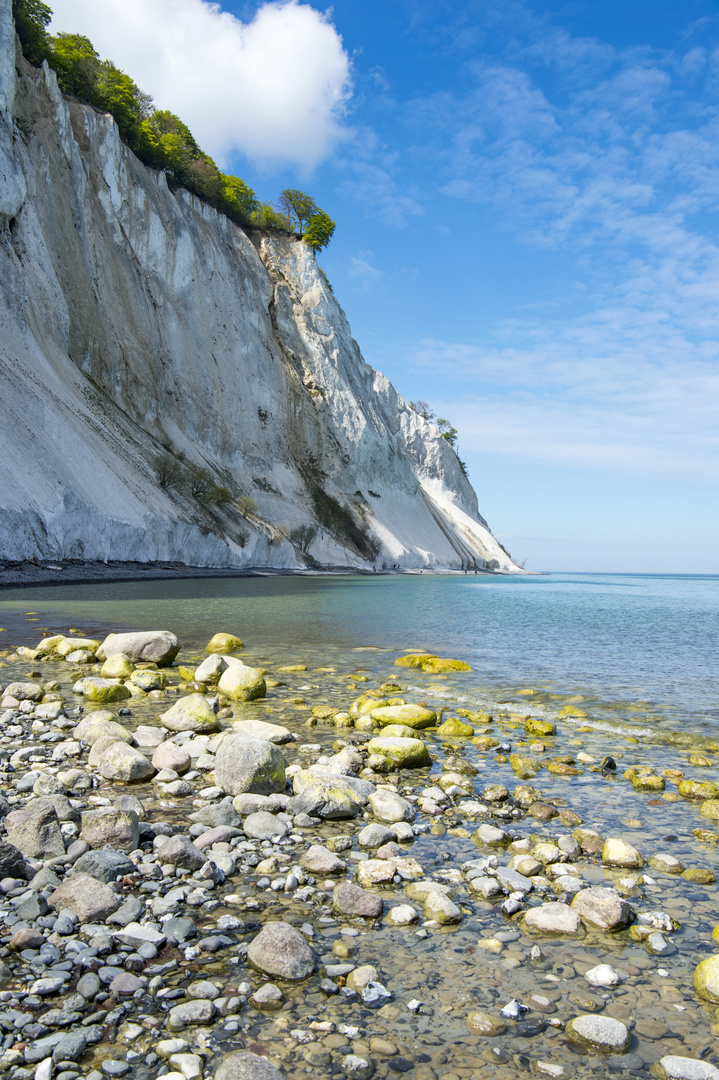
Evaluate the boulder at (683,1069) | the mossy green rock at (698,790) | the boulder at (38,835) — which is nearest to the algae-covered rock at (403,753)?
the mossy green rock at (698,790)

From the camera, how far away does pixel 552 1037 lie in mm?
3074

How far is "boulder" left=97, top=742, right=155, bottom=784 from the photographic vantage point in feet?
20.2

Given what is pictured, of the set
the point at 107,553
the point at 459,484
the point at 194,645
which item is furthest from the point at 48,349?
the point at 459,484

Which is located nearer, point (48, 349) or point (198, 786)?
point (198, 786)

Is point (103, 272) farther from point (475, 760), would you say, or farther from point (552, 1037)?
point (552, 1037)

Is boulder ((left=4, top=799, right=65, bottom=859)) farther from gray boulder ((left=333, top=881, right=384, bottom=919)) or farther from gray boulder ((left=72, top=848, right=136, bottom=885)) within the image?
gray boulder ((left=333, top=881, right=384, bottom=919))

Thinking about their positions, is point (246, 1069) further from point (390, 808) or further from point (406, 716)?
point (406, 716)

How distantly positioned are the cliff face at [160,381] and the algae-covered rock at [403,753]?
26558 mm

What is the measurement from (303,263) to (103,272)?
2821cm

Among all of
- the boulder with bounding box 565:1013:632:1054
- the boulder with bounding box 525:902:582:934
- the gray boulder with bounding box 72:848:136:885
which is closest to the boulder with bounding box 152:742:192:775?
the gray boulder with bounding box 72:848:136:885

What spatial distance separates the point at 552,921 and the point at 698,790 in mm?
3231

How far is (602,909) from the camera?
407 centimetres

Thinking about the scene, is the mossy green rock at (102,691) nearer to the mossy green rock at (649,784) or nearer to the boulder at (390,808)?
the boulder at (390,808)

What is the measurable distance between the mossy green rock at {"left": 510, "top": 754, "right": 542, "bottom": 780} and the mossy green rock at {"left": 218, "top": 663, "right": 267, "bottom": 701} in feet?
14.1
